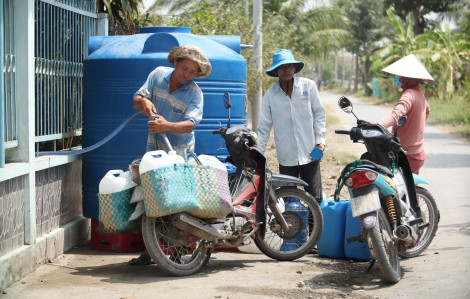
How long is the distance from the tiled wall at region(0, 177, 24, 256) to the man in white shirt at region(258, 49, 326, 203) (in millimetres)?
2198

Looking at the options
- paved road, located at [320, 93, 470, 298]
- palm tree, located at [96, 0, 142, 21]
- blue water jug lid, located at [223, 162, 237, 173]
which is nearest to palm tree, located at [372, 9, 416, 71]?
paved road, located at [320, 93, 470, 298]

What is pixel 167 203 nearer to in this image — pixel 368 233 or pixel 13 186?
pixel 13 186

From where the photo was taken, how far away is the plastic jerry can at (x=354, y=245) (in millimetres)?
5098

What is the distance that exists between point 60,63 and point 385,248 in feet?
11.3

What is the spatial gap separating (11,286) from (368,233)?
2692 millimetres

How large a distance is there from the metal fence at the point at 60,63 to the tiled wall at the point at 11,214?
628 mm

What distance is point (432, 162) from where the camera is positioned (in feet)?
39.0

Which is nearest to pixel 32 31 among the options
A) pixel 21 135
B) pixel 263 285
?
pixel 21 135

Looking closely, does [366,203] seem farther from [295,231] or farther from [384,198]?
[295,231]

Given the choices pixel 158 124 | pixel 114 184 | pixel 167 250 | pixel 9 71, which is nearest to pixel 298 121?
pixel 158 124

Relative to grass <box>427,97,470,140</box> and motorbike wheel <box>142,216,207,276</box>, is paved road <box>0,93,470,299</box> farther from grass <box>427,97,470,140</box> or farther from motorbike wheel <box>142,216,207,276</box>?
grass <box>427,97,470,140</box>

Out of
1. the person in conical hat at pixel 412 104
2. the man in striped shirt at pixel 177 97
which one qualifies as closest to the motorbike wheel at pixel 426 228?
the person in conical hat at pixel 412 104

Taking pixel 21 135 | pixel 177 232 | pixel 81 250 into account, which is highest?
pixel 21 135

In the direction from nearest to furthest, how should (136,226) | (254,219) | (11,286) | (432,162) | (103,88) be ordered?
(11,286) < (136,226) < (254,219) < (103,88) < (432,162)
